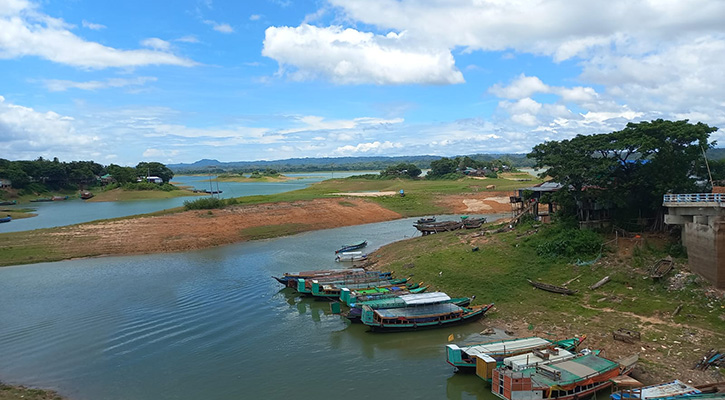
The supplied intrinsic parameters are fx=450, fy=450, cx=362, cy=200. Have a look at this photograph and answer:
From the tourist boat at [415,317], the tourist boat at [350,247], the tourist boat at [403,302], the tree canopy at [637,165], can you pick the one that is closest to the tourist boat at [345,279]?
the tourist boat at [403,302]

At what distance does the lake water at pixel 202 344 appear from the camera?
65.4 feet

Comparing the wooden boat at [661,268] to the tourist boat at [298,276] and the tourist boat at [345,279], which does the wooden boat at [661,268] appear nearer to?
the tourist boat at [345,279]

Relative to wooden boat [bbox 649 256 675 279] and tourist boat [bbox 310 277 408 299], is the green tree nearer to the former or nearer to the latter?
tourist boat [bbox 310 277 408 299]

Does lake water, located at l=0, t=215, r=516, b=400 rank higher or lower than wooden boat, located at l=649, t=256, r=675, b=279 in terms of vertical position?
lower

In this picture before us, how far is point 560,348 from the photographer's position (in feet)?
68.1

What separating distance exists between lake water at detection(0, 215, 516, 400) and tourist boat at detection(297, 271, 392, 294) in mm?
1008

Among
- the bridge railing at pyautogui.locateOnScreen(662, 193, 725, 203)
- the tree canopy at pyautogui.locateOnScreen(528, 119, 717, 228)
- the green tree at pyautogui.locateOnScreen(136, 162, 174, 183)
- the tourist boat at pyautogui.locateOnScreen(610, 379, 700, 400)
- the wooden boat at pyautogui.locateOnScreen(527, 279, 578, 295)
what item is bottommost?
the tourist boat at pyautogui.locateOnScreen(610, 379, 700, 400)

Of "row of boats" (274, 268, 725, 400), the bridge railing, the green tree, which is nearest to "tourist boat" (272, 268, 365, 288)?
"row of boats" (274, 268, 725, 400)

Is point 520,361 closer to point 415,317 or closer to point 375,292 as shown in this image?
point 415,317

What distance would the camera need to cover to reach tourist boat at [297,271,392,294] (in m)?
32.7

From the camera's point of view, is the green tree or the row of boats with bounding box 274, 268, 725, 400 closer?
the row of boats with bounding box 274, 268, 725, 400

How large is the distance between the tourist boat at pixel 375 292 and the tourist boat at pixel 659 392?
14.8 metres

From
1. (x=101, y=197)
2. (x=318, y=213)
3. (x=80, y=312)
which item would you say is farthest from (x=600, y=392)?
(x=101, y=197)

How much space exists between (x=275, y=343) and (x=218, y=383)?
184 inches
